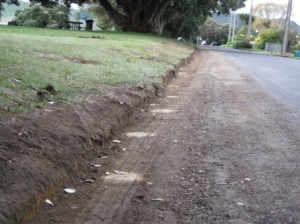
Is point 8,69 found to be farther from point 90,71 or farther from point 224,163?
point 224,163

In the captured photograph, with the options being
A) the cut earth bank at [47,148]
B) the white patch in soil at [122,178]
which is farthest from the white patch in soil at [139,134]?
the white patch in soil at [122,178]

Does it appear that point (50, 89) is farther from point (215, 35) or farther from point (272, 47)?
point (215, 35)

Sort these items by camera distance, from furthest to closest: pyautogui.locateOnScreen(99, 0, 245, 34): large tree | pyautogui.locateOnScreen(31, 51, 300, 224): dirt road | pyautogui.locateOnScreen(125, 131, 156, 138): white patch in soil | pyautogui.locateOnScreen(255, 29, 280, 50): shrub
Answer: pyautogui.locateOnScreen(255, 29, 280, 50): shrub
pyautogui.locateOnScreen(99, 0, 245, 34): large tree
pyautogui.locateOnScreen(125, 131, 156, 138): white patch in soil
pyautogui.locateOnScreen(31, 51, 300, 224): dirt road

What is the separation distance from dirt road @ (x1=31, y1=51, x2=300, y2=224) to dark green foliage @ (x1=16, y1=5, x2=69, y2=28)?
3923 centimetres

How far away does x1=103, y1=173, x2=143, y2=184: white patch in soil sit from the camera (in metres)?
5.00

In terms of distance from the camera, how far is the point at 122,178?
16.8ft

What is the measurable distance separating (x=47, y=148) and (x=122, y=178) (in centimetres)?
92

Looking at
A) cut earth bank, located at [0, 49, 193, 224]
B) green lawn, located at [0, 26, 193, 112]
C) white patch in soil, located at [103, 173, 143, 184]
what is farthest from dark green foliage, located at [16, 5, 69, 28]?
white patch in soil, located at [103, 173, 143, 184]

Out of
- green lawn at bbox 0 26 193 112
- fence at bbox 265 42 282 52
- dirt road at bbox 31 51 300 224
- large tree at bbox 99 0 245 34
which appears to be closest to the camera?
dirt road at bbox 31 51 300 224

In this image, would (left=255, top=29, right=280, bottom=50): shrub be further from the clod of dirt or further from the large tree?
the clod of dirt

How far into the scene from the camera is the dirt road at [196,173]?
13.8 feet

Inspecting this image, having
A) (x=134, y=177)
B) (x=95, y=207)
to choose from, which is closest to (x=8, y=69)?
(x=134, y=177)

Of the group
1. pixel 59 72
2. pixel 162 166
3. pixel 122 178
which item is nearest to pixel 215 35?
pixel 59 72

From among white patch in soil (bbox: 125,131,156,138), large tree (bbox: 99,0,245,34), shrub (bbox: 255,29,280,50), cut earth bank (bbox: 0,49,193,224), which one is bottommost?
white patch in soil (bbox: 125,131,156,138)
